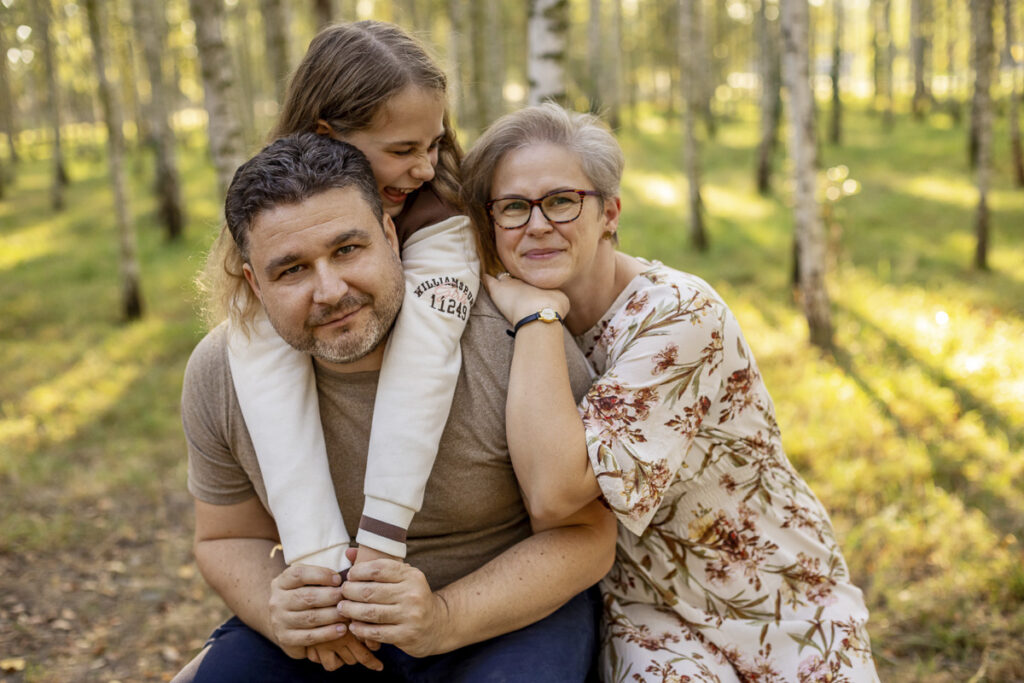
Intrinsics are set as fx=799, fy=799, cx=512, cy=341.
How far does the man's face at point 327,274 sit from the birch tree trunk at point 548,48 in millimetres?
2474

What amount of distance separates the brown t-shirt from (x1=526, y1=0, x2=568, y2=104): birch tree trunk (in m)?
2.38

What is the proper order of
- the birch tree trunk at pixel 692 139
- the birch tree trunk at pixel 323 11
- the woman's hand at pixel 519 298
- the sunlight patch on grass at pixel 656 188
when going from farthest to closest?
the sunlight patch on grass at pixel 656 188
the birch tree trunk at pixel 692 139
the birch tree trunk at pixel 323 11
the woman's hand at pixel 519 298

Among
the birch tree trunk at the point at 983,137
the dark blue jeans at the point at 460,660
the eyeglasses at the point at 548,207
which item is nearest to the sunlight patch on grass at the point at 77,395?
the dark blue jeans at the point at 460,660

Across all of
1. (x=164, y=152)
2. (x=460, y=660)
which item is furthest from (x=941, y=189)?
(x=460, y=660)

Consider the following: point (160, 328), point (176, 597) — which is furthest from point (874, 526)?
point (160, 328)

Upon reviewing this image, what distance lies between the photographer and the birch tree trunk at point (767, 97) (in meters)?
14.1

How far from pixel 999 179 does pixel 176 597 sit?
14.4m

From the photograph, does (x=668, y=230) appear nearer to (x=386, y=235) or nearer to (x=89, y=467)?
(x=89, y=467)

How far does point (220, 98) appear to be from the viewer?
6934 mm

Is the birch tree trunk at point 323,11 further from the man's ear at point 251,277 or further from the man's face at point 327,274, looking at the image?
the man's face at point 327,274

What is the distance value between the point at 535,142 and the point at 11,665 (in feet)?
11.1

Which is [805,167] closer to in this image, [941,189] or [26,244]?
[941,189]

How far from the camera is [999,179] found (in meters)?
13.7

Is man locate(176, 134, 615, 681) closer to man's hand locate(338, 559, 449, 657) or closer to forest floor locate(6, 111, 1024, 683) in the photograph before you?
man's hand locate(338, 559, 449, 657)
